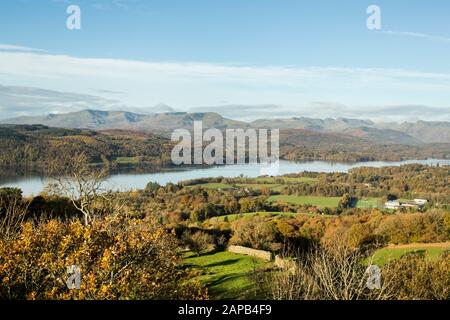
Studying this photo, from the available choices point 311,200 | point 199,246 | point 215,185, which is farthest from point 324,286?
point 215,185

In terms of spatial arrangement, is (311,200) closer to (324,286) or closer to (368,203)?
(368,203)

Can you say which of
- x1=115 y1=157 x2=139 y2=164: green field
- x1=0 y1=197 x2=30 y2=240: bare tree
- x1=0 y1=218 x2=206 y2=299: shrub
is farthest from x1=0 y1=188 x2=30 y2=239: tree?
x1=115 y1=157 x2=139 y2=164: green field

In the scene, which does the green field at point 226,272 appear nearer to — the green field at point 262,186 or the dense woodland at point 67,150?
the green field at point 262,186

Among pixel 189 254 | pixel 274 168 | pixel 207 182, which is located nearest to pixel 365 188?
pixel 207 182

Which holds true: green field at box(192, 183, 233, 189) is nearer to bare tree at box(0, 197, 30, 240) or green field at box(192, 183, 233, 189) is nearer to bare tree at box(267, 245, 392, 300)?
bare tree at box(0, 197, 30, 240)

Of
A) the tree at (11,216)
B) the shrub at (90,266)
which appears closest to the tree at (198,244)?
the tree at (11,216)

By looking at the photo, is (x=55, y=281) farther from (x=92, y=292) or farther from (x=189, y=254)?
(x=189, y=254)

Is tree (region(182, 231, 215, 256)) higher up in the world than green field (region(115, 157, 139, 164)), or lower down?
higher up
